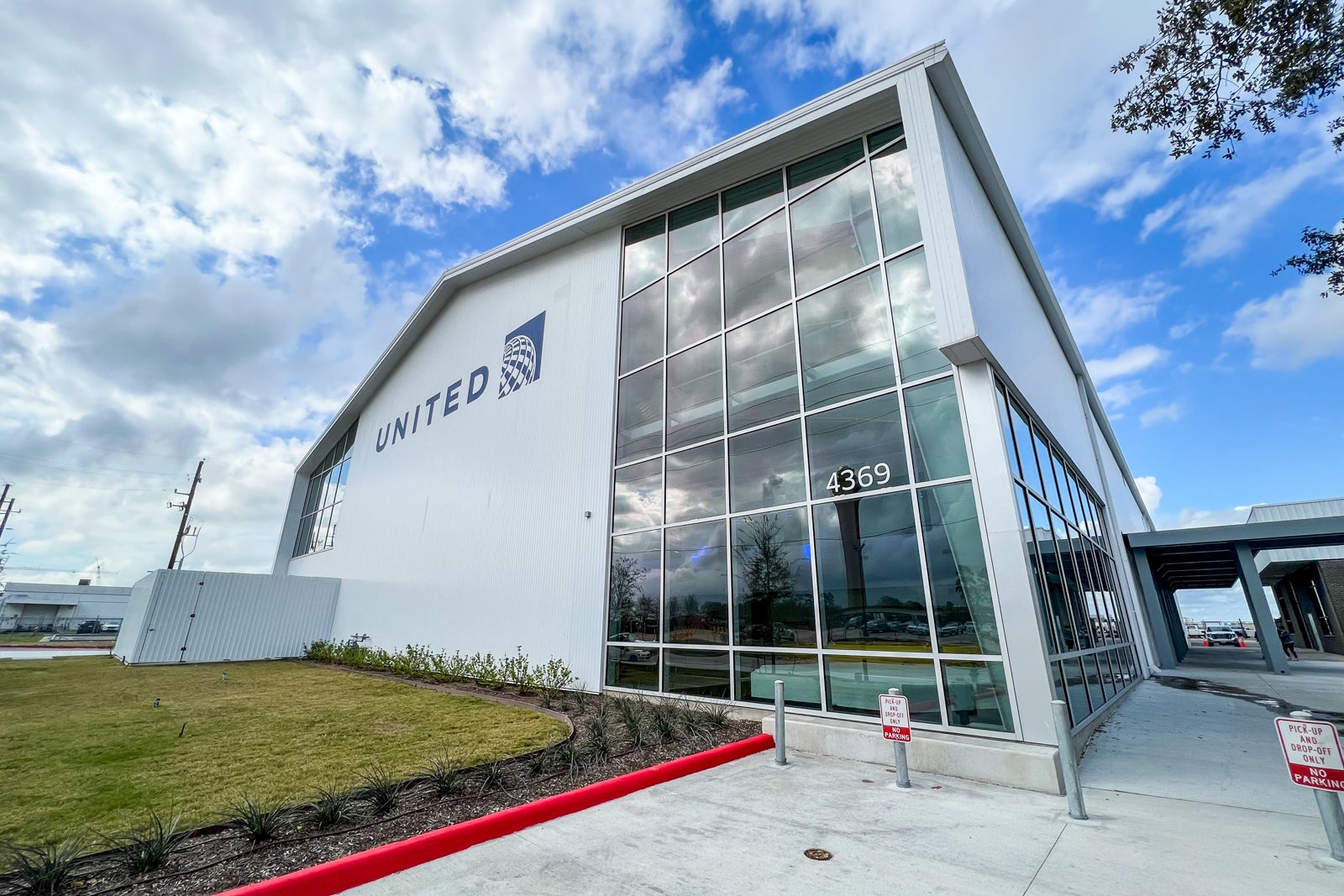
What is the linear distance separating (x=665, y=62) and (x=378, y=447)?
18.5m

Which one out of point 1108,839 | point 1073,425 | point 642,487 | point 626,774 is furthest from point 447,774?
point 1073,425

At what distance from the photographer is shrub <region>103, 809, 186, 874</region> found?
346cm

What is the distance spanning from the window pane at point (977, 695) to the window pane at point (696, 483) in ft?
13.7

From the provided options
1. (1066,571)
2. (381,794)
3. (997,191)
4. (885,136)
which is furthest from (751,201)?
(381,794)

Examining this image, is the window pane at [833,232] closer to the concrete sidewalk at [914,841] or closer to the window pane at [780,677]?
the window pane at [780,677]

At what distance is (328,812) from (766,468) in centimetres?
676

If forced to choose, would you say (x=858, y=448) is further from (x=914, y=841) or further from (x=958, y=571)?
(x=914, y=841)

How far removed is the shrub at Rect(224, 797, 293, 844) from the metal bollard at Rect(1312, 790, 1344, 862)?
23.9 ft

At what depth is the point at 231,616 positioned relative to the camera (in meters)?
19.9

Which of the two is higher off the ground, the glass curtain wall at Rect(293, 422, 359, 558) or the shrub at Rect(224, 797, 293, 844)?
the glass curtain wall at Rect(293, 422, 359, 558)

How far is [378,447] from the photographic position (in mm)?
22703

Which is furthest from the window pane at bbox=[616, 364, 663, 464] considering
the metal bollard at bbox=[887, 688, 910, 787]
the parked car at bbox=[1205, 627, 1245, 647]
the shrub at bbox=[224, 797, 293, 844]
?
the parked car at bbox=[1205, 627, 1245, 647]

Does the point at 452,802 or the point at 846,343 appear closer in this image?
the point at 452,802

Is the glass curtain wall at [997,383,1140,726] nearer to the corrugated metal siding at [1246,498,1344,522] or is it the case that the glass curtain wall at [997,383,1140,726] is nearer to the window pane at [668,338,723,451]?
the window pane at [668,338,723,451]
